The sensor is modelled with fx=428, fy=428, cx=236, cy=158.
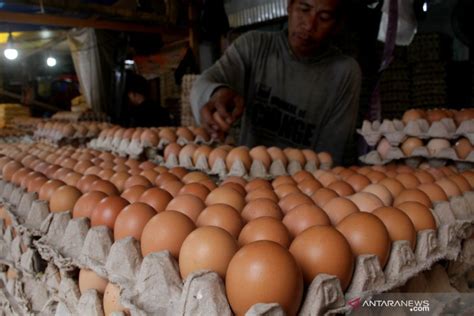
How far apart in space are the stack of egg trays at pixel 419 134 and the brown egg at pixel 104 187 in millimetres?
1600

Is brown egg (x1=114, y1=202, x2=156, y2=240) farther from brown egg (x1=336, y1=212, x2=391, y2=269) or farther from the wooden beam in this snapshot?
the wooden beam

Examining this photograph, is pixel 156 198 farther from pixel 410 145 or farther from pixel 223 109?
pixel 410 145

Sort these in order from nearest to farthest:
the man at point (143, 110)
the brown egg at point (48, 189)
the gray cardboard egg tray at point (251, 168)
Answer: the brown egg at point (48, 189), the gray cardboard egg tray at point (251, 168), the man at point (143, 110)

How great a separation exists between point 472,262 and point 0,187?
214cm

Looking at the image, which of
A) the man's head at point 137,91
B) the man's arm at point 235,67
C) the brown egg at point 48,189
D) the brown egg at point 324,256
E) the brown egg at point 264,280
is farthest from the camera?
the man's head at point 137,91

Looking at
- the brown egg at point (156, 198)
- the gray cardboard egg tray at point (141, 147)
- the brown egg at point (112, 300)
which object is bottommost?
the gray cardboard egg tray at point (141, 147)

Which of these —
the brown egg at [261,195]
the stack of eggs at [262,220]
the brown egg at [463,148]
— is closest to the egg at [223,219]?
the stack of eggs at [262,220]

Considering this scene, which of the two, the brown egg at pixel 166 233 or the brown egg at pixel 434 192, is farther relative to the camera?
the brown egg at pixel 434 192

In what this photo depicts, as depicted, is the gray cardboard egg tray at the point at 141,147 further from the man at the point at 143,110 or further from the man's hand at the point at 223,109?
the man at the point at 143,110

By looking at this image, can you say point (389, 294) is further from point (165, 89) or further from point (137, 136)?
point (165, 89)

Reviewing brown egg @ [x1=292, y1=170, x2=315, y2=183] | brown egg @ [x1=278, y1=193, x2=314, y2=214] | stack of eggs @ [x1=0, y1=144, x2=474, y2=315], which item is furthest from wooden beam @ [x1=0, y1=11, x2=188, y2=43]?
brown egg @ [x1=278, y1=193, x2=314, y2=214]

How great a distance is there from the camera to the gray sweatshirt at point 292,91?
11.7ft

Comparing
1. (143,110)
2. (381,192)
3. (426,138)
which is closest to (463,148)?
(426,138)

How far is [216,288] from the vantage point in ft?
2.86
